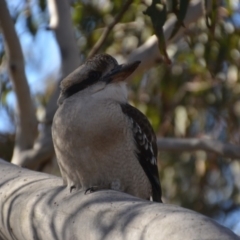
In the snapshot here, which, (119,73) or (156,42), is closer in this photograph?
(119,73)

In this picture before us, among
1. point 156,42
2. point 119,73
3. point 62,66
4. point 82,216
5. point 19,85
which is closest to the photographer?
point 82,216

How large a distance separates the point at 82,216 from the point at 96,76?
0.95 m

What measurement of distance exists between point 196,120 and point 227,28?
39.6 inches

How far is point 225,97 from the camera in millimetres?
5824

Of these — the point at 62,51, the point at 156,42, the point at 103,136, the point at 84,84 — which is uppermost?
the point at 84,84

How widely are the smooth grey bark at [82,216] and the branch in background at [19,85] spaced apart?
1.44 meters

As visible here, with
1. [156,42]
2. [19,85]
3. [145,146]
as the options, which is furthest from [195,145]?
[145,146]

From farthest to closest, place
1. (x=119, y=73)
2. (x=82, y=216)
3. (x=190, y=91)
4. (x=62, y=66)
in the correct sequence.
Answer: (x=190, y=91)
(x=62, y=66)
(x=119, y=73)
(x=82, y=216)

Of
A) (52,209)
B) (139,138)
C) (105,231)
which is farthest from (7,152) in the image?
(105,231)

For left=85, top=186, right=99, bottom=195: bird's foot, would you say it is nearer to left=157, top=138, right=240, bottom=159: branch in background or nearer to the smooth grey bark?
the smooth grey bark

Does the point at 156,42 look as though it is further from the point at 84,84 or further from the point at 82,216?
the point at 82,216

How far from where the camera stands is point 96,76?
2.90 m

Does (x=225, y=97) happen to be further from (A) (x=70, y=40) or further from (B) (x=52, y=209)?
(B) (x=52, y=209)

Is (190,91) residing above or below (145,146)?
below
